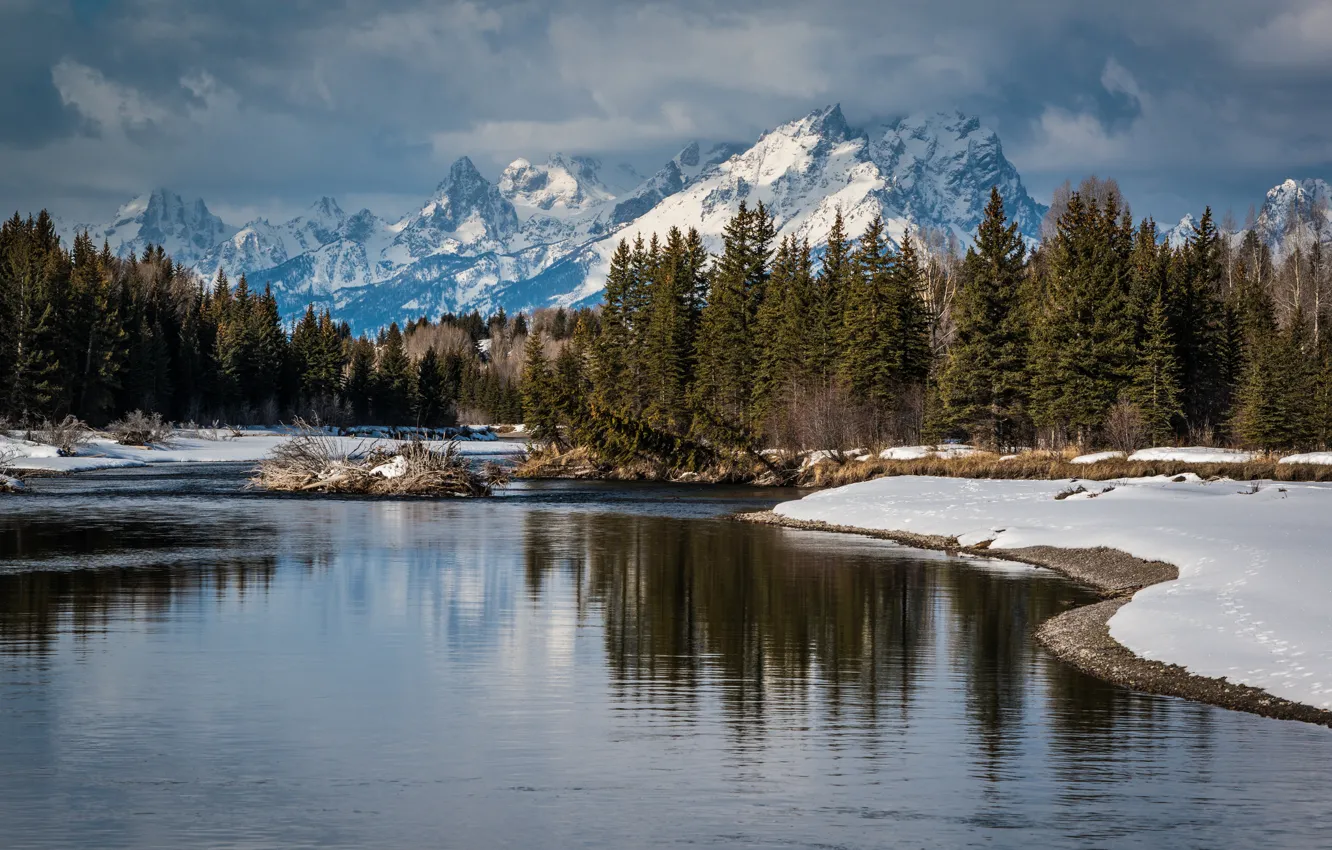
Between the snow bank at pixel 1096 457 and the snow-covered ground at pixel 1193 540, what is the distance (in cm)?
1138

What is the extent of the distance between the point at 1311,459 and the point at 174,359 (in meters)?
105

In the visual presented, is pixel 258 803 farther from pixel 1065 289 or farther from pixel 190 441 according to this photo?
pixel 190 441

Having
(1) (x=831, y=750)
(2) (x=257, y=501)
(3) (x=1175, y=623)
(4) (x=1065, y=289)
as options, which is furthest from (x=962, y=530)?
(4) (x=1065, y=289)

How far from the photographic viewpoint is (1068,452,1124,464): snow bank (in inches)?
2154

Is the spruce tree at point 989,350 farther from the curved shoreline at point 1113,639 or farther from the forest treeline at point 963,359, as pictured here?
the curved shoreline at point 1113,639

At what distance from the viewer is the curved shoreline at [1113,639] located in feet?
42.5

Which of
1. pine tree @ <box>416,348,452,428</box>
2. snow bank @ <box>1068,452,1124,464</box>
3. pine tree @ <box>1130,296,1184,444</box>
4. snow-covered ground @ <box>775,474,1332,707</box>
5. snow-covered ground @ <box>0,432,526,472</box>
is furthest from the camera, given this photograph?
pine tree @ <box>416,348,452,428</box>

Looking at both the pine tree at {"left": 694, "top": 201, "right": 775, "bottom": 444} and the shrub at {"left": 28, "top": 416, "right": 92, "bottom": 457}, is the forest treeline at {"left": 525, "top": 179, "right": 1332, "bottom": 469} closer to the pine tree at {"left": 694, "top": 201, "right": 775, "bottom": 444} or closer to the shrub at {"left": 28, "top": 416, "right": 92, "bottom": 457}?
the pine tree at {"left": 694, "top": 201, "right": 775, "bottom": 444}

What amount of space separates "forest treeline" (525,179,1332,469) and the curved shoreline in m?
36.8

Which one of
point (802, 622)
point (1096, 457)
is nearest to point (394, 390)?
point (1096, 457)

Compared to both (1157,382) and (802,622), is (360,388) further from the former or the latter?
(802,622)

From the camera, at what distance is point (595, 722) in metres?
12.2

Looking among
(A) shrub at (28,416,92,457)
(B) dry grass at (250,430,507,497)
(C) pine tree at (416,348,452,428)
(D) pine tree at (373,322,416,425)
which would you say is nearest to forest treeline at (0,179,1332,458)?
(A) shrub at (28,416,92,457)

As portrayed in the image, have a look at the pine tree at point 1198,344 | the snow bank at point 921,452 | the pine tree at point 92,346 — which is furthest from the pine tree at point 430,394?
the pine tree at point 1198,344
